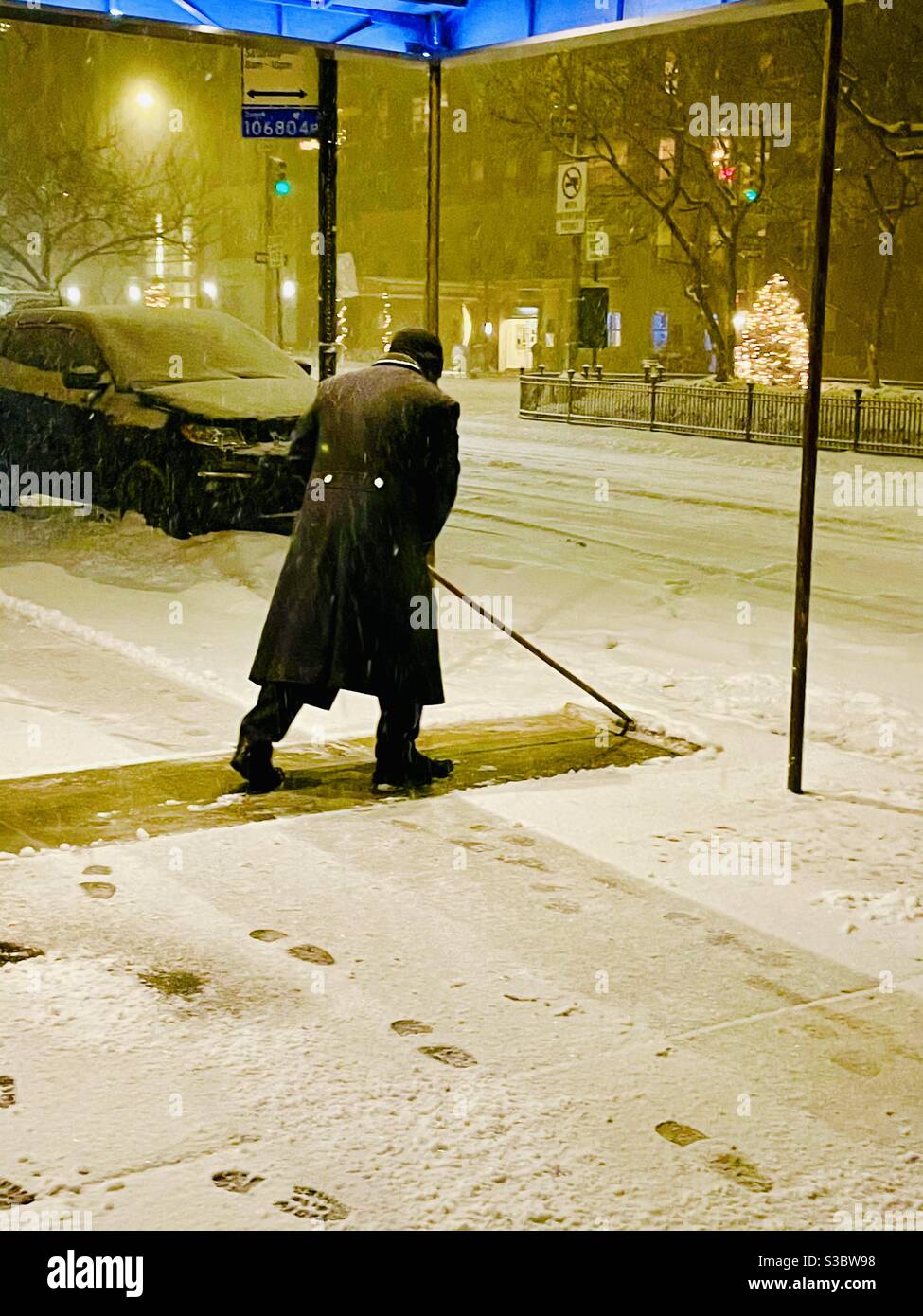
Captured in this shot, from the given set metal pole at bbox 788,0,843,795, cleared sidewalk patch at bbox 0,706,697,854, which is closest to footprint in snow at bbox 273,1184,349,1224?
cleared sidewalk patch at bbox 0,706,697,854

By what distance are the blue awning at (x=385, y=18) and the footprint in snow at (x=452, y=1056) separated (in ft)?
17.7

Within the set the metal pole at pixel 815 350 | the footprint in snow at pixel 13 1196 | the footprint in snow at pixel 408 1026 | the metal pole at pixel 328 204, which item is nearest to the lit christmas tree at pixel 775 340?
the metal pole at pixel 328 204

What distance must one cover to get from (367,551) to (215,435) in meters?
6.45

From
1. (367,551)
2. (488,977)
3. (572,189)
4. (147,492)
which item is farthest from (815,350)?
(572,189)

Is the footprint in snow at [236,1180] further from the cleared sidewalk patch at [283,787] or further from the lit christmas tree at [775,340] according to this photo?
the lit christmas tree at [775,340]

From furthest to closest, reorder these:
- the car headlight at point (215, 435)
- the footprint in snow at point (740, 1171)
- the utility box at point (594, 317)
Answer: the utility box at point (594, 317)
the car headlight at point (215, 435)
the footprint in snow at point (740, 1171)

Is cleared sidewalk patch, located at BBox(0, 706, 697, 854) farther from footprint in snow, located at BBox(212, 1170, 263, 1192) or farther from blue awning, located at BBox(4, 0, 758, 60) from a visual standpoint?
blue awning, located at BBox(4, 0, 758, 60)

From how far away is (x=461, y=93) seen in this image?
62.4 meters

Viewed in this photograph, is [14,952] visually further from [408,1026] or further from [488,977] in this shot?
[488,977]

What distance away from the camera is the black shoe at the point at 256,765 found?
612 cm

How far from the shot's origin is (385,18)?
860 cm

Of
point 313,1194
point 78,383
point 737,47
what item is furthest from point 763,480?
point 737,47

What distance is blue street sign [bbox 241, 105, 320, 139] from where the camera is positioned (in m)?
11.4

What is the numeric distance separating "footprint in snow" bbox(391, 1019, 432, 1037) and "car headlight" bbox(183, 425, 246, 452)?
8575 millimetres
